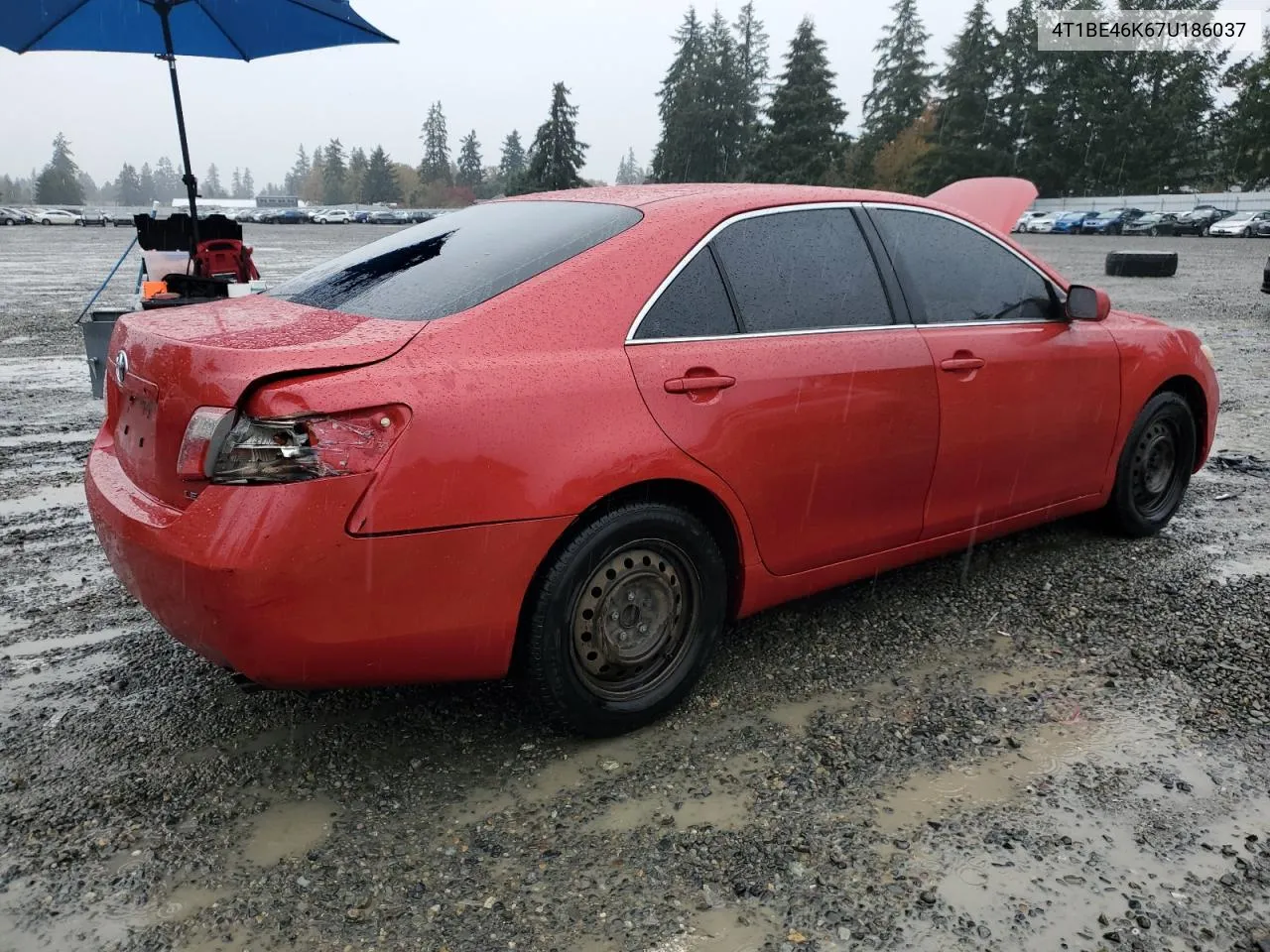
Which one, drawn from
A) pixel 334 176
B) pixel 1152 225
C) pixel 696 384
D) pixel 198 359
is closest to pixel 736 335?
pixel 696 384

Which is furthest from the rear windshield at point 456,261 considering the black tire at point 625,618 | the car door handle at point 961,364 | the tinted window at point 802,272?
the car door handle at point 961,364

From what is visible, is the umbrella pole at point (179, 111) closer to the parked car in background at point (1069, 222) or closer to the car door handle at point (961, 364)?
the car door handle at point (961, 364)

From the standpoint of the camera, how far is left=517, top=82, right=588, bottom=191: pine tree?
77625mm

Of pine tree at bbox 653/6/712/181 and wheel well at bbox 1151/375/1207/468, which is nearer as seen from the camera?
wheel well at bbox 1151/375/1207/468

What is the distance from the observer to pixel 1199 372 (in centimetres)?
464

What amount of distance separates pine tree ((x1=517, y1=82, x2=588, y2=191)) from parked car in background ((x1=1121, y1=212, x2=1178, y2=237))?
44.1 m

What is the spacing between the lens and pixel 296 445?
89.6 inches

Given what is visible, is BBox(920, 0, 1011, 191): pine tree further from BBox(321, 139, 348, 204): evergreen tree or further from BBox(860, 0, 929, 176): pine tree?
BBox(321, 139, 348, 204): evergreen tree

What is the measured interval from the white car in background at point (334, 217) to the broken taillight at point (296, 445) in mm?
70908

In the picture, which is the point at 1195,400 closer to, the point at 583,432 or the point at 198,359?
the point at 583,432

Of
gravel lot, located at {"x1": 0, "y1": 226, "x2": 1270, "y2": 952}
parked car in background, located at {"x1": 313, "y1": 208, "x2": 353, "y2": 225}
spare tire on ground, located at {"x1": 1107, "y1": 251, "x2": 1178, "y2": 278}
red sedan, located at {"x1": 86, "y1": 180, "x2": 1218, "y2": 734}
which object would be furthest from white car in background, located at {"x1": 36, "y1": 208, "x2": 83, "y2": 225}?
red sedan, located at {"x1": 86, "y1": 180, "x2": 1218, "y2": 734}

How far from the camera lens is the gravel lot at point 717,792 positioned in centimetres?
218

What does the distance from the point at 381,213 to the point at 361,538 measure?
3112 inches

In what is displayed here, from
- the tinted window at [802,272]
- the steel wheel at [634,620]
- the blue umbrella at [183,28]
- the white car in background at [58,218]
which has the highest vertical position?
the blue umbrella at [183,28]
